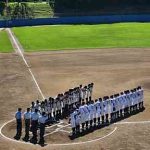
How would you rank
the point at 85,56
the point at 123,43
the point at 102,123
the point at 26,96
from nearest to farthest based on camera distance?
the point at 102,123, the point at 26,96, the point at 85,56, the point at 123,43

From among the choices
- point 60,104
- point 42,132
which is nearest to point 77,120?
point 42,132

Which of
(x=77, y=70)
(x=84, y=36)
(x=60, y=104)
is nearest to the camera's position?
(x=60, y=104)

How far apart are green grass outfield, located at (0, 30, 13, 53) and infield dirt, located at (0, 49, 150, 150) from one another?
119 inches

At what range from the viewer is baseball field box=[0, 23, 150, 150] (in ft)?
73.0

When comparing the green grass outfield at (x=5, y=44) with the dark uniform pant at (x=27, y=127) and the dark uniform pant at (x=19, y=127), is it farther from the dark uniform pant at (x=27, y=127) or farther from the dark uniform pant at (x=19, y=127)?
the dark uniform pant at (x=27, y=127)

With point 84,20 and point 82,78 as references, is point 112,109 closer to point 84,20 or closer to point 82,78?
point 82,78

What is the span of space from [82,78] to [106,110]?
10918 millimetres

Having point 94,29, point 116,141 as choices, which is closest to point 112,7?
point 94,29

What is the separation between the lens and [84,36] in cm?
5994

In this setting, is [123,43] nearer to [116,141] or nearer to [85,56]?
[85,56]

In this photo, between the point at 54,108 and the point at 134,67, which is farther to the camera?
the point at 134,67

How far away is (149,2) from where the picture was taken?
9325 centimetres

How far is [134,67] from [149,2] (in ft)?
186

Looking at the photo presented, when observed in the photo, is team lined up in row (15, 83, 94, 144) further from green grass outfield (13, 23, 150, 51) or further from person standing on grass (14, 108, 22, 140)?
green grass outfield (13, 23, 150, 51)
